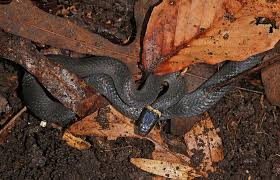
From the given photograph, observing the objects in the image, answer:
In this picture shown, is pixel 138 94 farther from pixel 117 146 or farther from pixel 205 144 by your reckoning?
pixel 205 144

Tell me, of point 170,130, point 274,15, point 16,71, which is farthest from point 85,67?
point 274,15

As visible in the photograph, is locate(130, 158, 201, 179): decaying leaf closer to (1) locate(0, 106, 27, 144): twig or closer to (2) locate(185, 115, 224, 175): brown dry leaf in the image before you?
(2) locate(185, 115, 224, 175): brown dry leaf

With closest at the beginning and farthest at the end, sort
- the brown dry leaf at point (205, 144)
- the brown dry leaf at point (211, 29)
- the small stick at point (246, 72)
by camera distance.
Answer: the brown dry leaf at point (211, 29) → the small stick at point (246, 72) → the brown dry leaf at point (205, 144)

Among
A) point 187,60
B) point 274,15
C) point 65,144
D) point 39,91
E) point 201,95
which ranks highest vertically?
point 274,15

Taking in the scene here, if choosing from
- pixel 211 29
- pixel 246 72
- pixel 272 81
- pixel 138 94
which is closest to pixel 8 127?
pixel 138 94

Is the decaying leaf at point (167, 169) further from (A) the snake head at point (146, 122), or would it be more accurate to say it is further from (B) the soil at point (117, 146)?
(A) the snake head at point (146, 122)

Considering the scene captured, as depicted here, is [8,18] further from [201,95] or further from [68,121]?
[201,95]

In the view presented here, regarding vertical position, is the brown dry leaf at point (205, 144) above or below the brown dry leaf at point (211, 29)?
below

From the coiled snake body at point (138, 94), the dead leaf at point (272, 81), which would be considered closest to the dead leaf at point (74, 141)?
the coiled snake body at point (138, 94)
